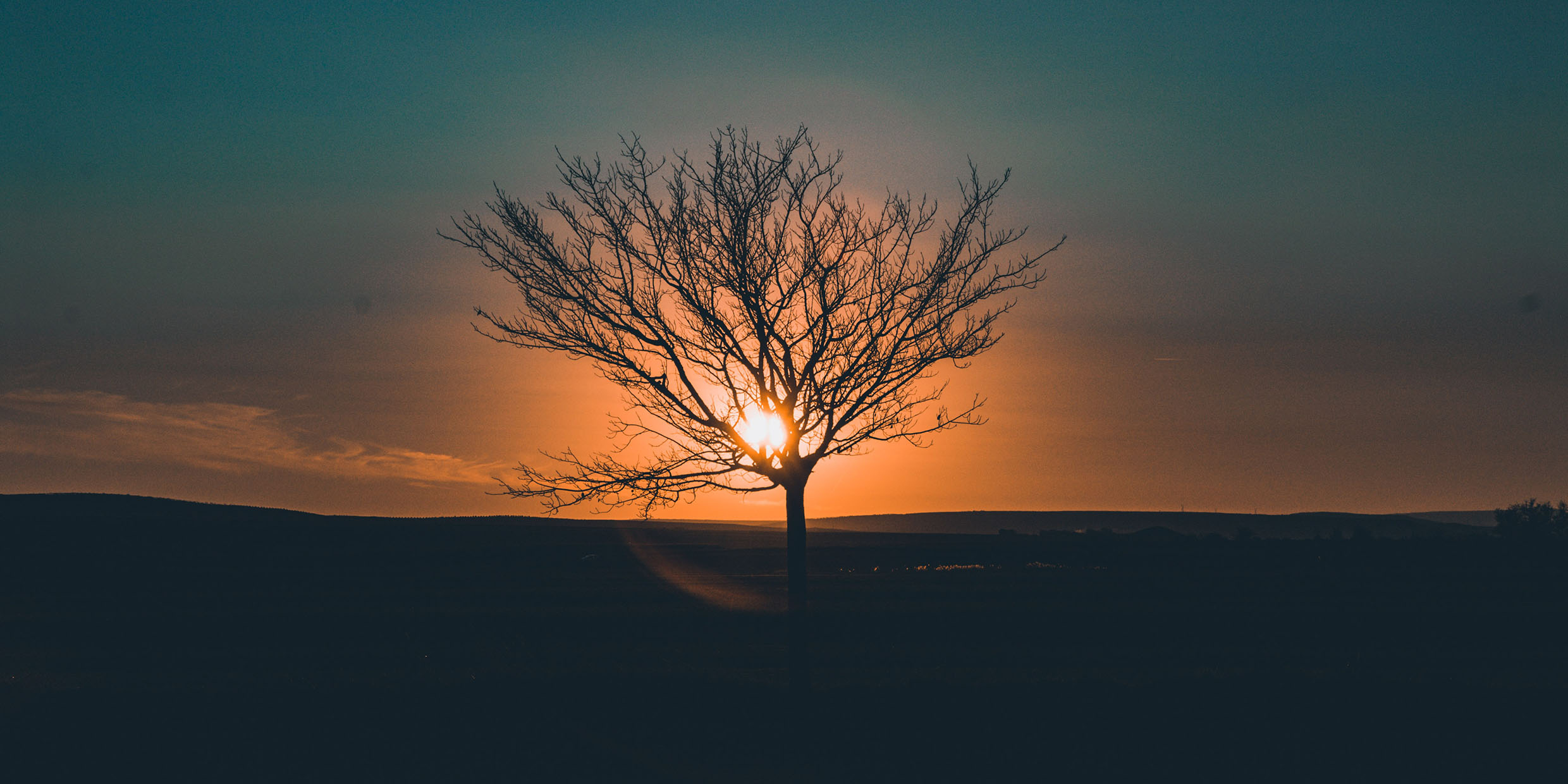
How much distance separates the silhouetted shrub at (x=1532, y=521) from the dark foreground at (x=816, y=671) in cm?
1027

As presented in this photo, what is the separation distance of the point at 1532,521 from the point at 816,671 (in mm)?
59311

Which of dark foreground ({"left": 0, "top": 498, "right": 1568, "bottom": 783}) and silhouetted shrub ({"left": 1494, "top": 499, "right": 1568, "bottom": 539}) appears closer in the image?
dark foreground ({"left": 0, "top": 498, "right": 1568, "bottom": 783})

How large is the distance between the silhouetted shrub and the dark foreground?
10.3 m

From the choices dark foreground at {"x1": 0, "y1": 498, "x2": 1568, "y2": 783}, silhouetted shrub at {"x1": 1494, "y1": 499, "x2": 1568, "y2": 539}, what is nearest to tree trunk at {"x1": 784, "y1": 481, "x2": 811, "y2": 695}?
dark foreground at {"x1": 0, "y1": 498, "x2": 1568, "y2": 783}

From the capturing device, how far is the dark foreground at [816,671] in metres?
9.48

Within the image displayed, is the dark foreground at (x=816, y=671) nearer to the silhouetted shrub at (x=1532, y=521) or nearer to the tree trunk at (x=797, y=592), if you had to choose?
the tree trunk at (x=797, y=592)

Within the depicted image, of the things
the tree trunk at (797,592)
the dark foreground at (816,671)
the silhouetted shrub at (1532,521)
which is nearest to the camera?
the dark foreground at (816,671)

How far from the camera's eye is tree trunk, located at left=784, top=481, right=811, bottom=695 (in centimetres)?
1084

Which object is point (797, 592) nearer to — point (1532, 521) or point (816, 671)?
point (816, 671)

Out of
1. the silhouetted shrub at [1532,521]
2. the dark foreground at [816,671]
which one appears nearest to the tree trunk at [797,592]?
the dark foreground at [816,671]

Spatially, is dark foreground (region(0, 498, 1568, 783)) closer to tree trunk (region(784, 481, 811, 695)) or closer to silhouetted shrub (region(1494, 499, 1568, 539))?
tree trunk (region(784, 481, 811, 695))

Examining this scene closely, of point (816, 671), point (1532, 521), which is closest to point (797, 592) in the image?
point (816, 671)

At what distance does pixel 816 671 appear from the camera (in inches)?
659

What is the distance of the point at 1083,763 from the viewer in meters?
9.16
